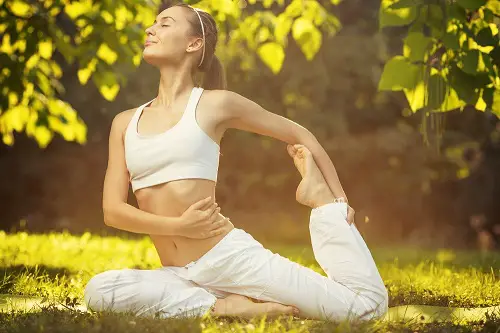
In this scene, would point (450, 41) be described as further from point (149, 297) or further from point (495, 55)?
point (149, 297)

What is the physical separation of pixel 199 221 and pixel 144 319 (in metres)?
0.58

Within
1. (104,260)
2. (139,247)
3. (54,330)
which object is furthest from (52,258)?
(54,330)

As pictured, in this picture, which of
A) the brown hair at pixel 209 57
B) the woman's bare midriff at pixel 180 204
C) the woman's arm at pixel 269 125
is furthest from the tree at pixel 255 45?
the woman's bare midriff at pixel 180 204

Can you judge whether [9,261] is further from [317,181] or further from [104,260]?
[317,181]

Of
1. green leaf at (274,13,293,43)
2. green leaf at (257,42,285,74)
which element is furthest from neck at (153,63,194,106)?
green leaf at (274,13,293,43)

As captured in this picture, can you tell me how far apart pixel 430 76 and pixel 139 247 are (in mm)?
4340

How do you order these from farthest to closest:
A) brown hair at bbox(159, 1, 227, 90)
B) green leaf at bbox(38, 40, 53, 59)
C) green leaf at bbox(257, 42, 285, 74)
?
1. green leaf at bbox(38, 40, 53, 59)
2. green leaf at bbox(257, 42, 285, 74)
3. brown hair at bbox(159, 1, 227, 90)

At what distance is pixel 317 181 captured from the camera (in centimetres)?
397

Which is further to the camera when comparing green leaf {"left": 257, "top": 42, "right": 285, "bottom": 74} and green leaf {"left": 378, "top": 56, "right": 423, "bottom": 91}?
green leaf {"left": 257, "top": 42, "right": 285, "bottom": 74}

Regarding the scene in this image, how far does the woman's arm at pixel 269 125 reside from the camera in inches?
157

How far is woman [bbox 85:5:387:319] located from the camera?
148 inches

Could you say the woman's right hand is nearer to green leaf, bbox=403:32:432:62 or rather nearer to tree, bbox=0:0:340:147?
green leaf, bbox=403:32:432:62

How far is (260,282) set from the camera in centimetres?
375

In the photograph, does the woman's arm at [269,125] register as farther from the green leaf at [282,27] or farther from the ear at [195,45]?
the green leaf at [282,27]
